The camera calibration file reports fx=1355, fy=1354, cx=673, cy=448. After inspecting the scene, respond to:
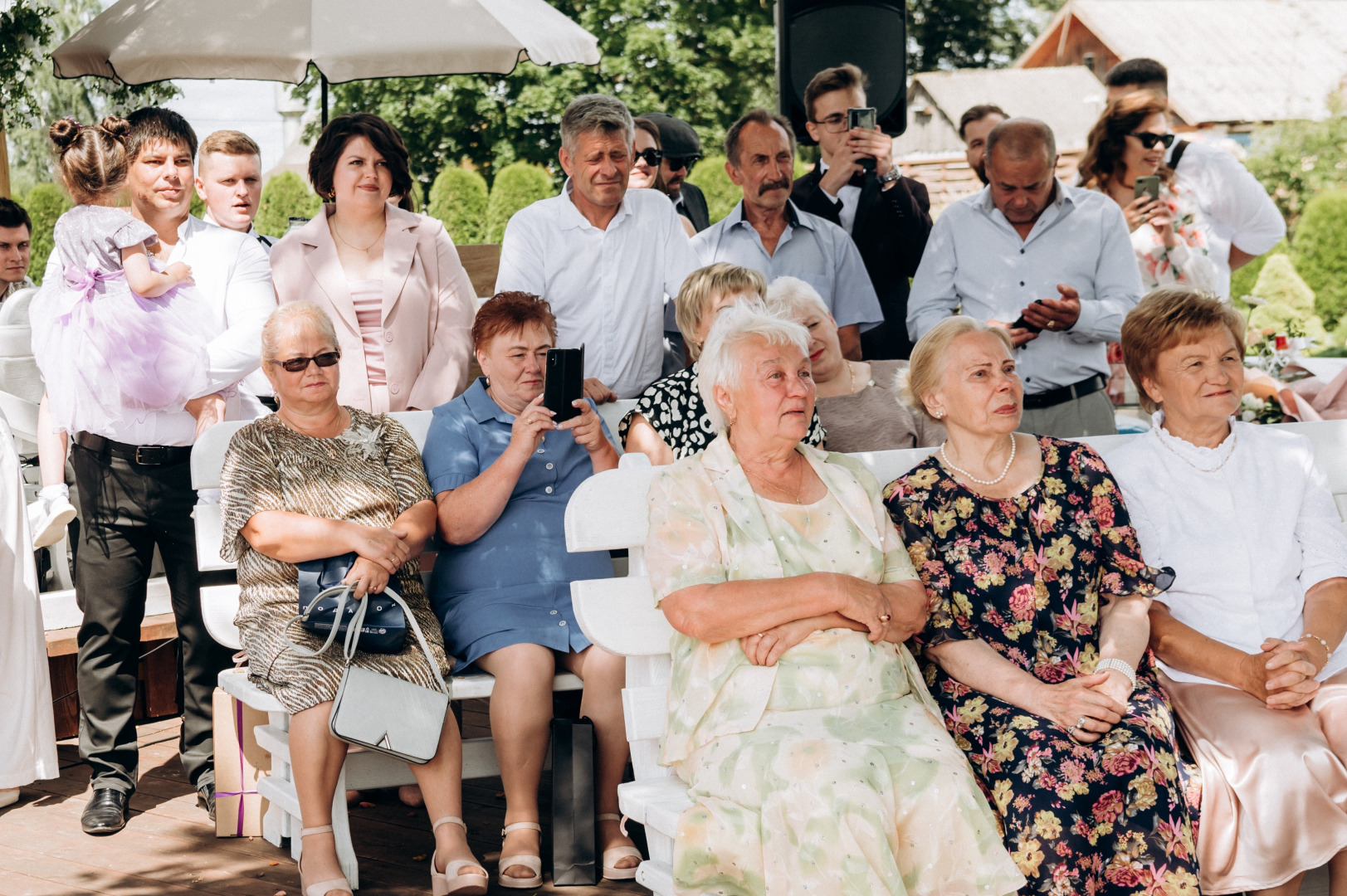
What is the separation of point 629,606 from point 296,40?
4.10 metres

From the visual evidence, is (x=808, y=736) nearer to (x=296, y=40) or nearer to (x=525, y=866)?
(x=525, y=866)

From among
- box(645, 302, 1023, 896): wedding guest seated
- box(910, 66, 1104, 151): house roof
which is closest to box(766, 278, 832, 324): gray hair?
box(645, 302, 1023, 896): wedding guest seated

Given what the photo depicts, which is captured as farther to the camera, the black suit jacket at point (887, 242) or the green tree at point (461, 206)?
the green tree at point (461, 206)

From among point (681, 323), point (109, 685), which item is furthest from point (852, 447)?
point (109, 685)

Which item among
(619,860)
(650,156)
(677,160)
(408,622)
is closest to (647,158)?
(650,156)

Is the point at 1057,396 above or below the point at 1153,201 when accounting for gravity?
below

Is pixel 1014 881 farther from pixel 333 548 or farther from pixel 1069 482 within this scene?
pixel 333 548

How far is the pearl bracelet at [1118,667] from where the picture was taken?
297cm

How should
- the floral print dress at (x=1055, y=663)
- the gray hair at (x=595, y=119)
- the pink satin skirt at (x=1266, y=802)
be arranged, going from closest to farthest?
the floral print dress at (x=1055, y=663)
the pink satin skirt at (x=1266, y=802)
the gray hair at (x=595, y=119)

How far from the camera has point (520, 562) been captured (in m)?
3.63

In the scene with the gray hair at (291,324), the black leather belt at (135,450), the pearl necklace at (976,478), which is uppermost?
the gray hair at (291,324)

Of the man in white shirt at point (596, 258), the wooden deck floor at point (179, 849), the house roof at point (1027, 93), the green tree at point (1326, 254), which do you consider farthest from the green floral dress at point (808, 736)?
the house roof at point (1027, 93)

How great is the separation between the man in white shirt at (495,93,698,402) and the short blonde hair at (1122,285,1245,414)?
1.66m

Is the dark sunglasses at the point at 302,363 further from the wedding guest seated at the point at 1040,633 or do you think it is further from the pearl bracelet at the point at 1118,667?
the pearl bracelet at the point at 1118,667
